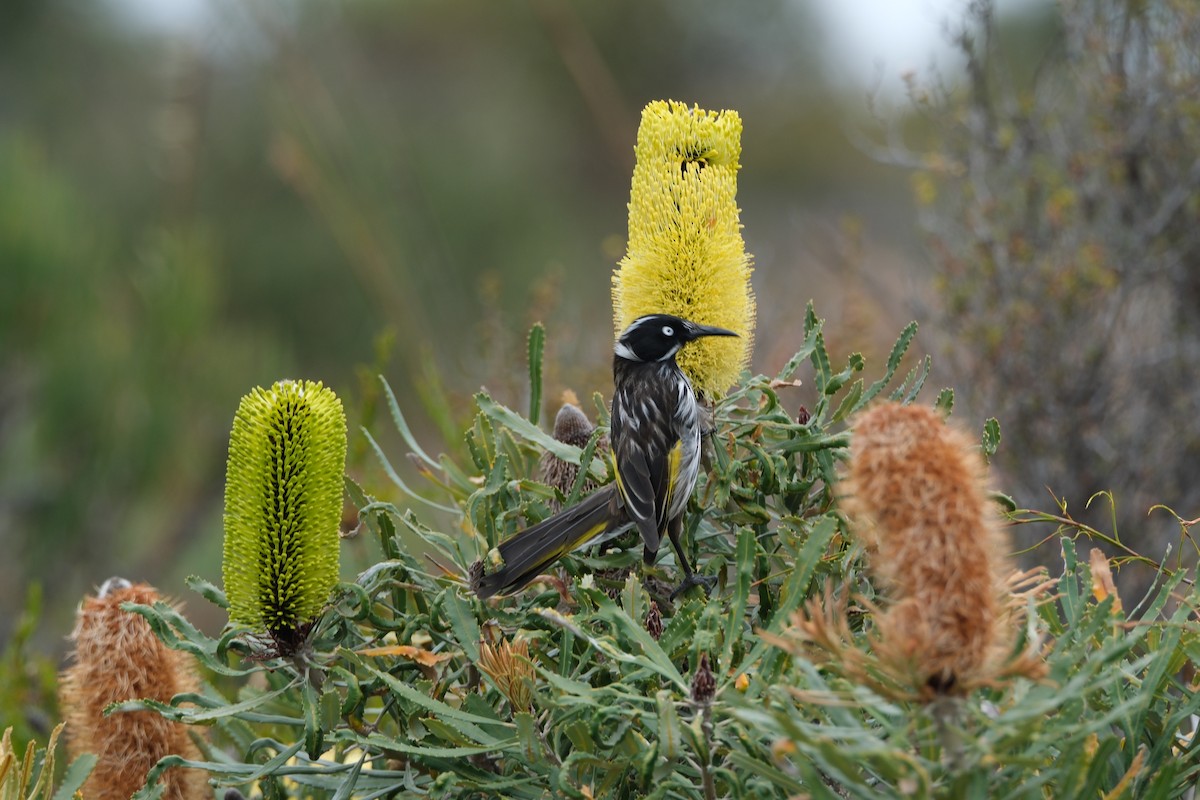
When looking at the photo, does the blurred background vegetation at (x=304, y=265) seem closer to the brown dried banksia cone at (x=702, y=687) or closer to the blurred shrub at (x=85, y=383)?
the blurred shrub at (x=85, y=383)

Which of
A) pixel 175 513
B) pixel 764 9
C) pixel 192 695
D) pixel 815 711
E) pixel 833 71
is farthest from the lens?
pixel 764 9

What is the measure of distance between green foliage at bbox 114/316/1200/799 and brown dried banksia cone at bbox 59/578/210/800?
0.08m

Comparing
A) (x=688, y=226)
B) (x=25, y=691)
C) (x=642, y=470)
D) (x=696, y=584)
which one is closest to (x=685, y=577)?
(x=696, y=584)

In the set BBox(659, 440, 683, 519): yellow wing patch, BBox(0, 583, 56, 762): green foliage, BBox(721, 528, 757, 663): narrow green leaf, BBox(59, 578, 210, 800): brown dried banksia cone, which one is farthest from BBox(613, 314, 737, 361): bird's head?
BBox(0, 583, 56, 762): green foliage

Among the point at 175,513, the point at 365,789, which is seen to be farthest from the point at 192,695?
the point at 175,513

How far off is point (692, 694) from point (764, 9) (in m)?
18.7

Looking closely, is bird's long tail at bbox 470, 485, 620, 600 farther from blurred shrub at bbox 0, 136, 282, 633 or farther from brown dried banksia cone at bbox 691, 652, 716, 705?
blurred shrub at bbox 0, 136, 282, 633

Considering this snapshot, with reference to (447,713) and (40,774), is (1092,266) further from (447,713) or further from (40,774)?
(40,774)

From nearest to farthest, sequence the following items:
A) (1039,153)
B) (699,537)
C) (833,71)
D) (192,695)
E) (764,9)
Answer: (192,695) < (699,537) < (1039,153) < (833,71) < (764,9)

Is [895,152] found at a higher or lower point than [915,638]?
higher

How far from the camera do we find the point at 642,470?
1.36m

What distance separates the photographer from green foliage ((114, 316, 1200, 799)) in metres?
0.89

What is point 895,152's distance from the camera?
368cm

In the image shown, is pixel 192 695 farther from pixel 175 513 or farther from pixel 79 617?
pixel 175 513
